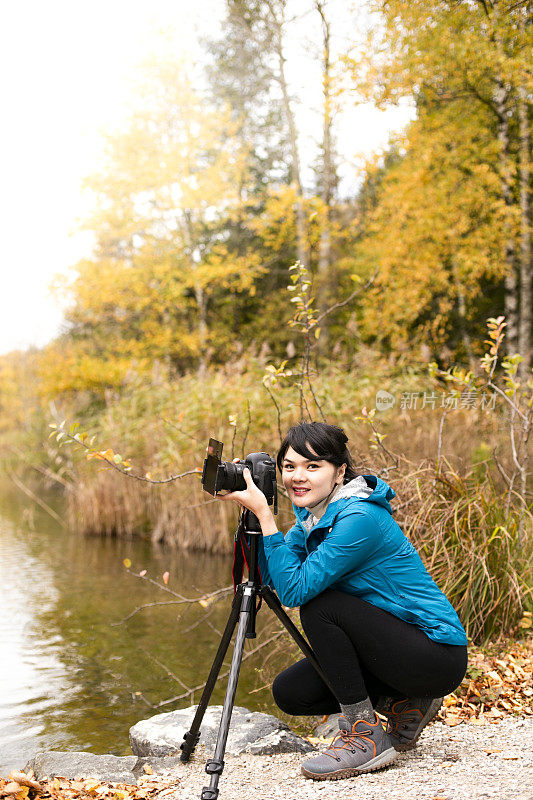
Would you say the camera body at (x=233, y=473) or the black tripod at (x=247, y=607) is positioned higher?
the camera body at (x=233, y=473)

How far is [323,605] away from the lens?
6.85 feet

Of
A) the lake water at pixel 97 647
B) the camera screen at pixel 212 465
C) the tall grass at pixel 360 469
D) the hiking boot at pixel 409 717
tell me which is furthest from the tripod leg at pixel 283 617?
the lake water at pixel 97 647

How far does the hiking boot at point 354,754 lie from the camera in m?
2.07

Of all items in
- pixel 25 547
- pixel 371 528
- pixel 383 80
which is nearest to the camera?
pixel 371 528

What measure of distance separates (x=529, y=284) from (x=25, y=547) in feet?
23.3

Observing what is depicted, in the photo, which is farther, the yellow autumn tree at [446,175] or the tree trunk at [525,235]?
the tree trunk at [525,235]

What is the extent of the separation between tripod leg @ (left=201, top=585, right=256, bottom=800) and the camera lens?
33 centimetres

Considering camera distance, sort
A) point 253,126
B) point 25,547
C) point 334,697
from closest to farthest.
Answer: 1. point 334,697
2. point 25,547
3. point 253,126

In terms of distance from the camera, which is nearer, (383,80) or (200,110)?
(383,80)

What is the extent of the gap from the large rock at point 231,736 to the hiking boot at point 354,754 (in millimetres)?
417

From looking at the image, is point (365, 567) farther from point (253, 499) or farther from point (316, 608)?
point (253, 499)

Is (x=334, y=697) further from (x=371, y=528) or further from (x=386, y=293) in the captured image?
(x=386, y=293)

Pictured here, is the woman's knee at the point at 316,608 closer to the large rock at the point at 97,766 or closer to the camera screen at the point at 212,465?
the camera screen at the point at 212,465

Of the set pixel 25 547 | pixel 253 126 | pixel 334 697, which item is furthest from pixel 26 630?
pixel 253 126
